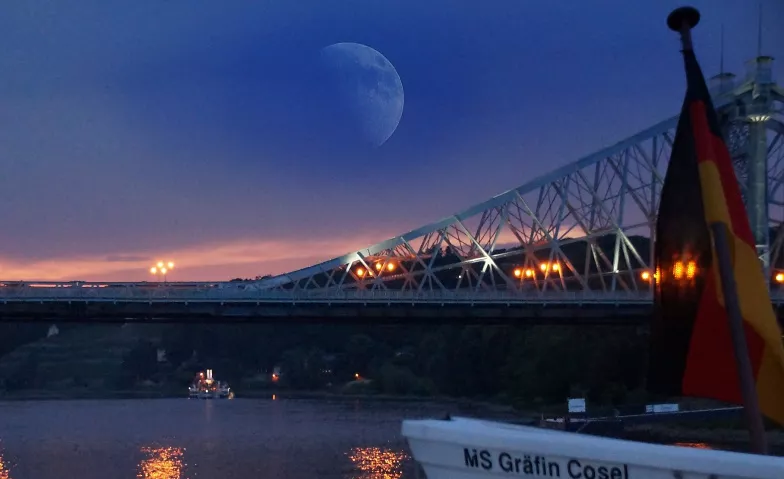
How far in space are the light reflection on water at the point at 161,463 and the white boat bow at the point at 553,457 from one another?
34.5 m

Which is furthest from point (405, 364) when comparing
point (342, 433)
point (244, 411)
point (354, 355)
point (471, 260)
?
→ point (342, 433)

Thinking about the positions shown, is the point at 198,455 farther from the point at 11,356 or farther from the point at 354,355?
the point at 11,356

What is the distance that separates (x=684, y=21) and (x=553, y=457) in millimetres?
5882

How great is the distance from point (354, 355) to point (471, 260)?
66.8 metres

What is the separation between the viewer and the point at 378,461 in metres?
51.2

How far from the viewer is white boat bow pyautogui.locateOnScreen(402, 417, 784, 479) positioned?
37.1 feet

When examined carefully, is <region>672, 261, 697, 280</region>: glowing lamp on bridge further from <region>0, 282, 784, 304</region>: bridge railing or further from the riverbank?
<region>0, 282, 784, 304</region>: bridge railing

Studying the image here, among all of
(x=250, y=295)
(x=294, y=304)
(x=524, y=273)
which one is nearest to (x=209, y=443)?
(x=250, y=295)

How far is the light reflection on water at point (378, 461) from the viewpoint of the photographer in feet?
150

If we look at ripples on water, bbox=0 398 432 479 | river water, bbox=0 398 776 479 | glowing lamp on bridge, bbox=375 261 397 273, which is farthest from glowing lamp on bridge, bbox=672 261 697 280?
glowing lamp on bridge, bbox=375 261 397 273

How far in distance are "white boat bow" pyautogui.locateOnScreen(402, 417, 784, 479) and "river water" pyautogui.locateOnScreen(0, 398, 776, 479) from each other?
32.2 meters

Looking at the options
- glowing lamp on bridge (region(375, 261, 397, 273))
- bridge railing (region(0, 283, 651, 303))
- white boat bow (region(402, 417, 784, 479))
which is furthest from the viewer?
glowing lamp on bridge (region(375, 261, 397, 273))

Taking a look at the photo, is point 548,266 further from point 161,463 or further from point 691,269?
point 691,269

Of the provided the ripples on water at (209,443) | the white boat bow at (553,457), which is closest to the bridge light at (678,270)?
the white boat bow at (553,457)
